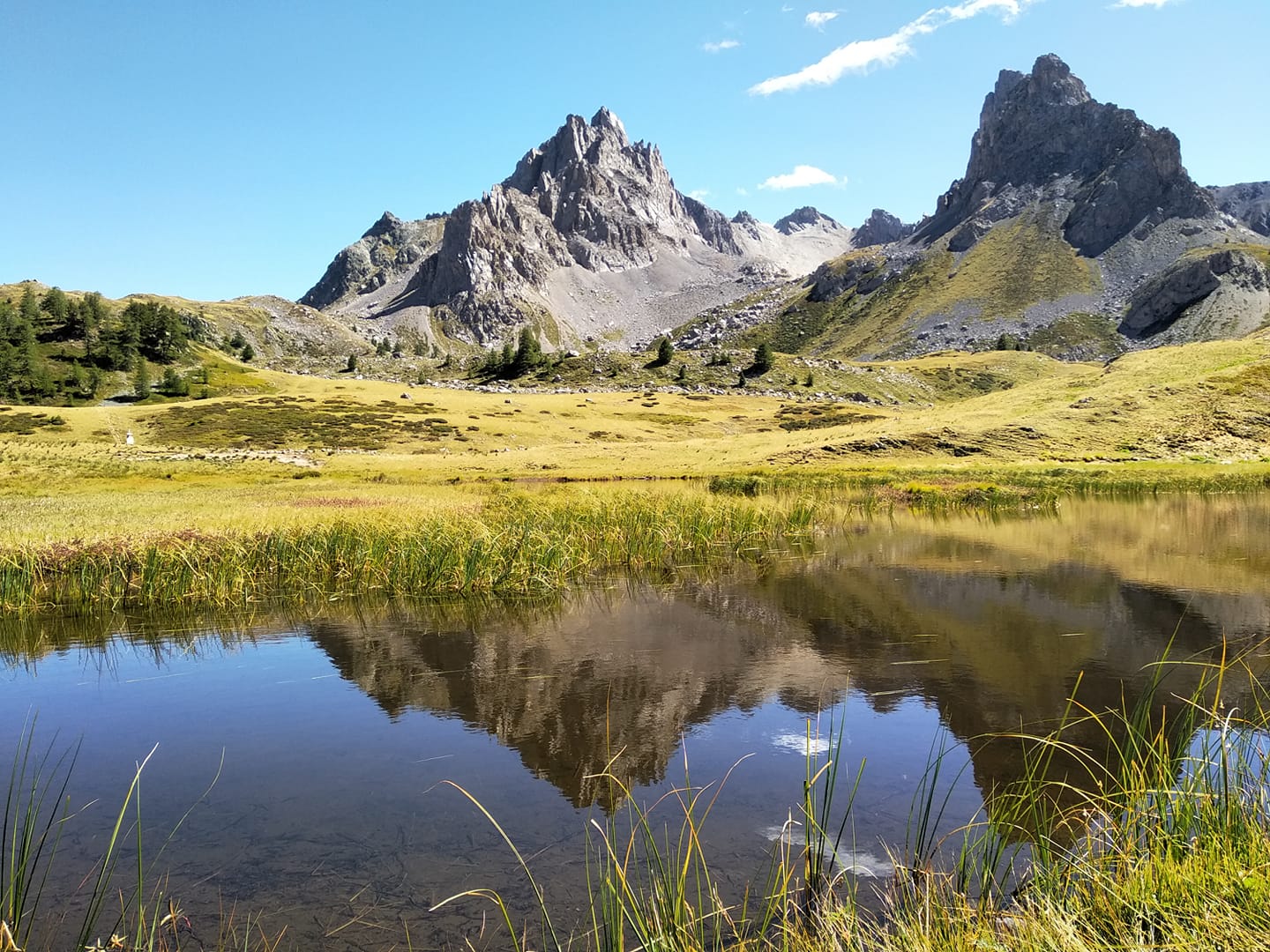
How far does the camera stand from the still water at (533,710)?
736cm

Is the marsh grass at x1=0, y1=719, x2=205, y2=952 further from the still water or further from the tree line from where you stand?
the tree line

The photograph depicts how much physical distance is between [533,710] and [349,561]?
461 inches

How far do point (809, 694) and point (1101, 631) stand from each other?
7.75 metres

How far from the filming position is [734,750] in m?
10.1

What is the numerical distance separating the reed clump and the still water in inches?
60.8

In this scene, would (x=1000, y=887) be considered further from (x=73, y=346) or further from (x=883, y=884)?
(x=73, y=346)

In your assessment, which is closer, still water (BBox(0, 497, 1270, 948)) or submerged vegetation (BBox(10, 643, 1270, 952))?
submerged vegetation (BBox(10, 643, 1270, 952))

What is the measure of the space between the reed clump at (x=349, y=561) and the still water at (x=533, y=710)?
154cm

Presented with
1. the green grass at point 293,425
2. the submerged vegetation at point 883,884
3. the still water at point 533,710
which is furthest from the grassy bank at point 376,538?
the green grass at point 293,425

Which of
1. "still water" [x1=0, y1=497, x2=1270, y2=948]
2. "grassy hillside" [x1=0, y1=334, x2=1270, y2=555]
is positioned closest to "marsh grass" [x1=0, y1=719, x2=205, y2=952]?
"still water" [x1=0, y1=497, x2=1270, y2=948]

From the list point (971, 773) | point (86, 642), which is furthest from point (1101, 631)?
point (86, 642)

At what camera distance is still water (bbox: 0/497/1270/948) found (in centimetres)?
736

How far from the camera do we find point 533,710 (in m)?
11.8

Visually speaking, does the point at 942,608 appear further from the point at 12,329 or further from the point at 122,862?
the point at 12,329
